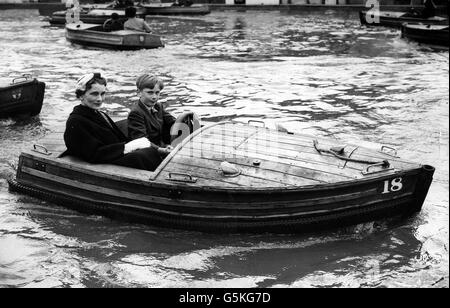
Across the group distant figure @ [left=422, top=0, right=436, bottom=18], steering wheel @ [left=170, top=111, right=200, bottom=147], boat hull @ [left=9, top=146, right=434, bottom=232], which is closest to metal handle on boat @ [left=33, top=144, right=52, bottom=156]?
boat hull @ [left=9, top=146, right=434, bottom=232]

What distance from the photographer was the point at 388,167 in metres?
6.15

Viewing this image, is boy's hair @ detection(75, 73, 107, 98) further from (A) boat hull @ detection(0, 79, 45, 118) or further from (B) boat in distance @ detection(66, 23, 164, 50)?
(B) boat in distance @ detection(66, 23, 164, 50)

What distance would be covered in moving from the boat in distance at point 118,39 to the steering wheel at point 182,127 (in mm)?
12801

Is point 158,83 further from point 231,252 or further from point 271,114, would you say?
point 271,114

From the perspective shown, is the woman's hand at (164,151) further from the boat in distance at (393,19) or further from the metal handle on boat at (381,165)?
the boat in distance at (393,19)

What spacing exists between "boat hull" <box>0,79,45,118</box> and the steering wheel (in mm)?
5188

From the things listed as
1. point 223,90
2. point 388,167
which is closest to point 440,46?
point 223,90

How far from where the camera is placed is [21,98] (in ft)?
37.9

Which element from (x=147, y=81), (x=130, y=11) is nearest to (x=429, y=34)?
(x=130, y=11)

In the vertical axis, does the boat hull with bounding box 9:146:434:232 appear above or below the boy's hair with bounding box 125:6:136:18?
below

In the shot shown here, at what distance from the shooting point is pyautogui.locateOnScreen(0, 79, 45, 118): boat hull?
11.4 m

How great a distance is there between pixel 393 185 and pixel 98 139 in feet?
11.1

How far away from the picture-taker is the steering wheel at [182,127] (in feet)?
23.8

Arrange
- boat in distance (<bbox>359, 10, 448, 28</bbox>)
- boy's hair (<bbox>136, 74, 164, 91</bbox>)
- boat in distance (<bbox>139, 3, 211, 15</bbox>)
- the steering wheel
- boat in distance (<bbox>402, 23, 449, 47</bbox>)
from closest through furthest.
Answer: boy's hair (<bbox>136, 74, 164, 91</bbox>) → the steering wheel → boat in distance (<bbox>402, 23, 449, 47</bbox>) → boat in distance (<bbox>359, 10, 448, 28</bbox>) → boat in distance (<bbox>139, 3, 211, 15</bbox>)
